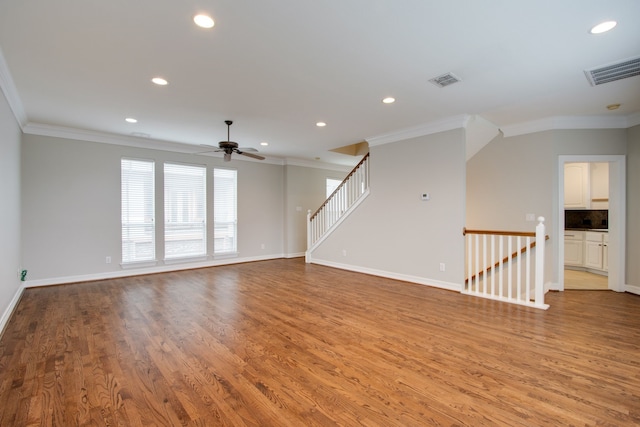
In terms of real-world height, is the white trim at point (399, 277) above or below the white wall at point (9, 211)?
below

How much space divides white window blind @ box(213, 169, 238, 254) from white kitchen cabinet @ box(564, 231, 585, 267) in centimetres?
750

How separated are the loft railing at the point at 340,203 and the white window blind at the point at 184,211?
2569 mm

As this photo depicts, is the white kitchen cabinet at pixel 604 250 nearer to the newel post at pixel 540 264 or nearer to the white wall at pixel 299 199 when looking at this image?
the newel post at pixel 540 264

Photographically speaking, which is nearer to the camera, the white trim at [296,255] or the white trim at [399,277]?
the white trim at [399,277]

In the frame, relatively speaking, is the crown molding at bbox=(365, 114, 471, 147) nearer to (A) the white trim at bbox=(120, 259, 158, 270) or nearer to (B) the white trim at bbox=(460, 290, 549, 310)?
(B) the white trim at bbox=(460, 290, 549, 310)

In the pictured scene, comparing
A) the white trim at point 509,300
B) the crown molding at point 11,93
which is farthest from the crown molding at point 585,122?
the crown molding at point 11,93

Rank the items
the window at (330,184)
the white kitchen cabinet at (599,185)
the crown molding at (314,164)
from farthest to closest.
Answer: the window at (330,184), the crown molding at (314,164), the white kitchen cabinet at (599,185)

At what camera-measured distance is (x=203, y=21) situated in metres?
2.26

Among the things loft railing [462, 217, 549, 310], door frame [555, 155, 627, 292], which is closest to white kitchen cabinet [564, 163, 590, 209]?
door frame [555, 155, 627, 292]

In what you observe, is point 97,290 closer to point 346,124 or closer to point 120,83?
point 120,83

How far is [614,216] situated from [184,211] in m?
7.80

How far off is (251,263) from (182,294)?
9.15 ft

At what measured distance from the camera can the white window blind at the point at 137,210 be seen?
5707 millimetres

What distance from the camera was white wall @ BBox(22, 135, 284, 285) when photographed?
4.87 m
